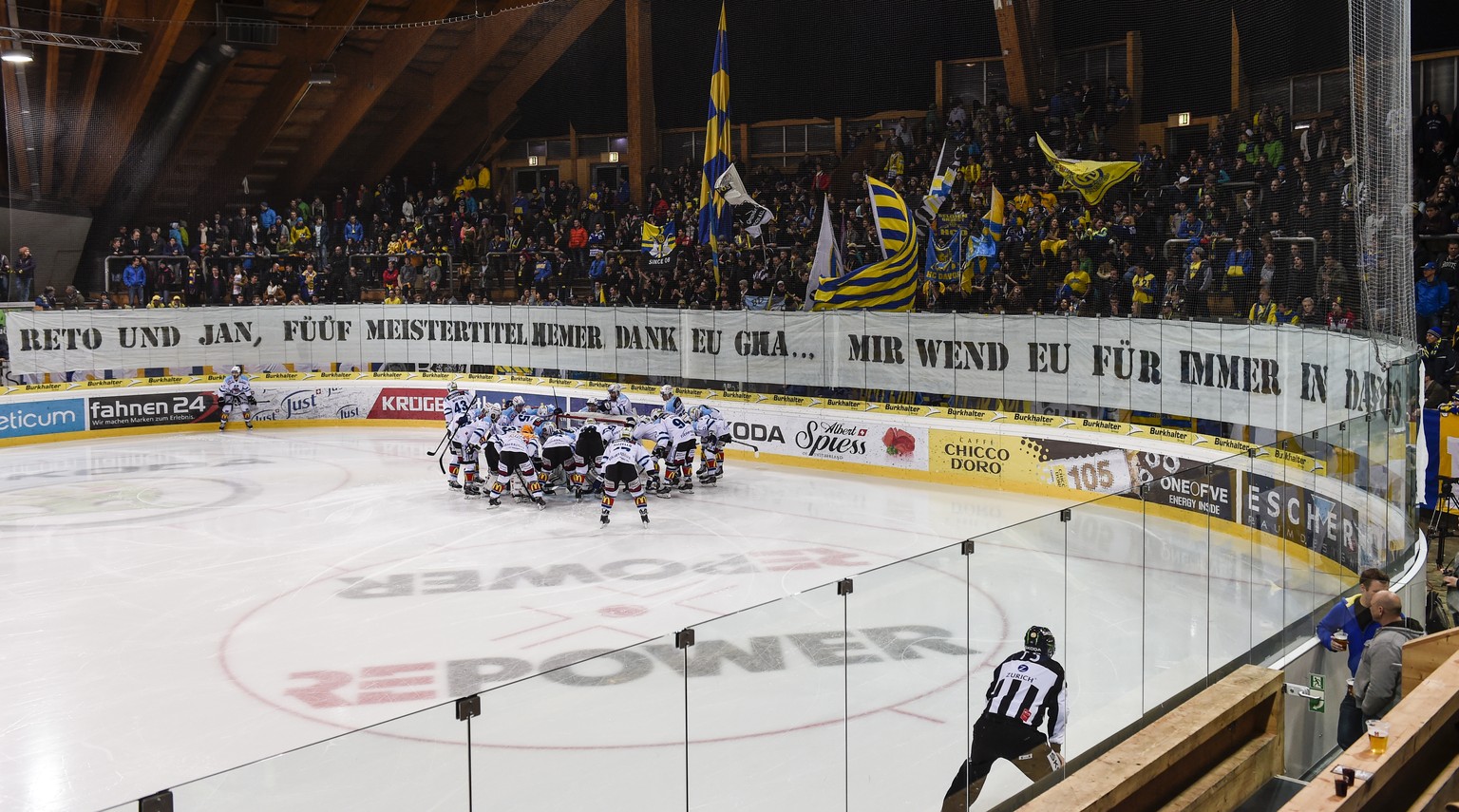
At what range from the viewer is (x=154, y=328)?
25.1m

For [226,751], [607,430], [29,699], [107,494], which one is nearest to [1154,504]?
[226,751]

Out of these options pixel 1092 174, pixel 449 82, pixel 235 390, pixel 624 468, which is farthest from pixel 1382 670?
pixel 449 82

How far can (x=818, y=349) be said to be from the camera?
19109mm

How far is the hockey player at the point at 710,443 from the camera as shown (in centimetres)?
1853

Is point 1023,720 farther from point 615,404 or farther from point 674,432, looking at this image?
point 615,404

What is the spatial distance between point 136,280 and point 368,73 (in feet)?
22.6

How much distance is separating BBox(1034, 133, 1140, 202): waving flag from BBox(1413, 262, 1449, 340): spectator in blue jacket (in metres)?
4.35

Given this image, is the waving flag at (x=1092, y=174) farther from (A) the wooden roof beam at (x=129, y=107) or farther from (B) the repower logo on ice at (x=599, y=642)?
(A) the wooden roof beam at (x=129, y=107)

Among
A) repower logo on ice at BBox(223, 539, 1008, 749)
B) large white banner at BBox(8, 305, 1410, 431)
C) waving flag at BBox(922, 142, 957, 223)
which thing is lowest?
repower logo on ice at BBox(223, 539, 1008, 749)

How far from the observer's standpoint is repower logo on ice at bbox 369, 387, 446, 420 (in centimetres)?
2550

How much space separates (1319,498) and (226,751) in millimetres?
7586

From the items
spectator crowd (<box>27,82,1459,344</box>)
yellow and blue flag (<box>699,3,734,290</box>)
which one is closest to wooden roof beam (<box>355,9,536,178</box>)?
spectator crowd (<box>27,82,1459,344</box>)

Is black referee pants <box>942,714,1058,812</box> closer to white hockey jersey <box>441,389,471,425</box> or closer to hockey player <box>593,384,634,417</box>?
hockey player <box>593,384,634,417</box>

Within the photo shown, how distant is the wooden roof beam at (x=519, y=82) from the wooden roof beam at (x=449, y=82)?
2.40ft
